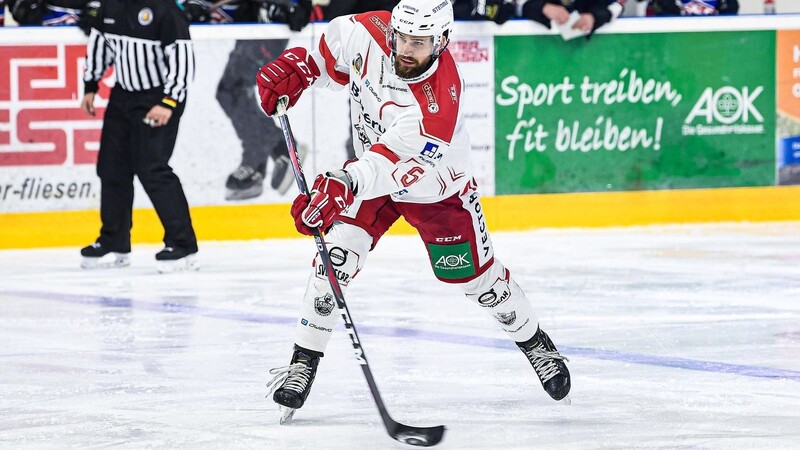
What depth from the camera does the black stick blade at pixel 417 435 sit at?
3.02 meters

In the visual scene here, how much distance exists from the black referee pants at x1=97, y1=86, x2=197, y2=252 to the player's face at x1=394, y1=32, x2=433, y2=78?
10.2 feet

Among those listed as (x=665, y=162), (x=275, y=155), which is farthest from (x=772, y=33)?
(x=275, y=155)

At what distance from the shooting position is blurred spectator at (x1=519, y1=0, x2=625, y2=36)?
7.33m

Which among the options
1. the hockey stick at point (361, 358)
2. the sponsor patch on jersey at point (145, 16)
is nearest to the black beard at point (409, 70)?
the hockey stick at point (361, 358)

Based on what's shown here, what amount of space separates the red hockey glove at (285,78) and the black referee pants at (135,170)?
2.73m

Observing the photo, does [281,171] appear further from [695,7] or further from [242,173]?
[695,7]

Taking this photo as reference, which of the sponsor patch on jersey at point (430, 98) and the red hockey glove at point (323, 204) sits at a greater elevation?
the sponsor patch on jersey at point (430, 98)

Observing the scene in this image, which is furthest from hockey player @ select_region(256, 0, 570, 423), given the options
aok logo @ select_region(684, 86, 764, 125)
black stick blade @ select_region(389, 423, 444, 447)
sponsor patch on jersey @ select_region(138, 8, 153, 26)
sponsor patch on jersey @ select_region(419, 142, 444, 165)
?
aok logo @ select_region(684, 86, 764, 125)

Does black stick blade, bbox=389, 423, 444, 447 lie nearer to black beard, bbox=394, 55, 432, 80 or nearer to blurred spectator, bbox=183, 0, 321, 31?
black beard, bbox=394, 55, 432, 80

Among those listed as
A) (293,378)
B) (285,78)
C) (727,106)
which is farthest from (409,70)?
(727,106)

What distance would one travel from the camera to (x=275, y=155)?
708 cm

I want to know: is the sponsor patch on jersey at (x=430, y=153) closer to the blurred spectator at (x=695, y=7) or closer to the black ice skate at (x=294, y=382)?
the black ice skate at (x=294, y=382)

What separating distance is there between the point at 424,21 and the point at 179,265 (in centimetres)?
320

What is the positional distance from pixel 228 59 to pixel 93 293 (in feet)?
6.08
